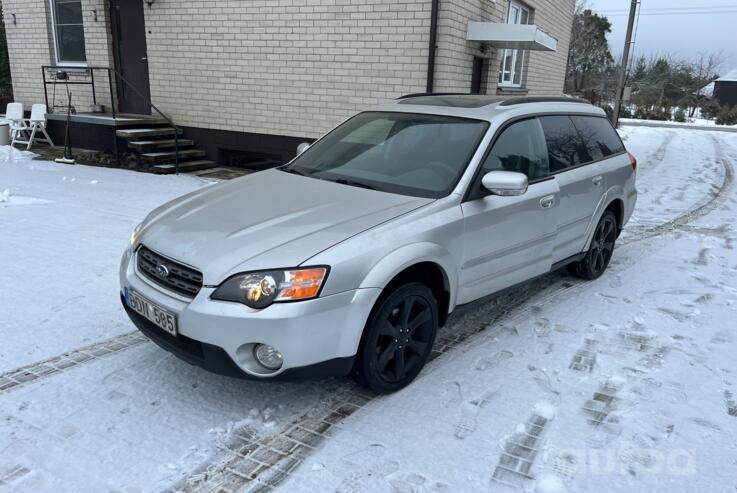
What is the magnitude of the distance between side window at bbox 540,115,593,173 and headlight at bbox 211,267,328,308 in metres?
2.40

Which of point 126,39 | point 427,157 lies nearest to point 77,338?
point 427,157

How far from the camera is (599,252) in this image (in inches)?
209

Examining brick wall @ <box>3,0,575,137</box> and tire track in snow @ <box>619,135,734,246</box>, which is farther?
brick wall @ <box>3,0,575,137</box>

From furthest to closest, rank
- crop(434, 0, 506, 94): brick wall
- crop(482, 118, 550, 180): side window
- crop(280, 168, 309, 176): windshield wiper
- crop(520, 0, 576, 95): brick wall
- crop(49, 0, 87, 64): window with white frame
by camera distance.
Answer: crop(520, 0, 576, 95): brick wall < crop(49, 0, 87, 64): window with white frame < crop(434, 0, 506, 94): brick wall < crop(280, 168, 309, 176): windshield wiper < crop(482, 118, 550, 180): side window

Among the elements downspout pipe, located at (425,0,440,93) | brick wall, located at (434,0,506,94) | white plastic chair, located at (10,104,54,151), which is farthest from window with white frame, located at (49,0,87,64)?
brick wall, located at (434,0,506,94)

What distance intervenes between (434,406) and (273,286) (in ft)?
3.80

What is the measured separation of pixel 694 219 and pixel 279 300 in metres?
7.19

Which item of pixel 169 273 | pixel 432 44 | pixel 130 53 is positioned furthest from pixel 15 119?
pixel 169 273

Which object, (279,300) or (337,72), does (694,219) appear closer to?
(337,72)

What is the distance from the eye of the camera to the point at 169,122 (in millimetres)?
10703

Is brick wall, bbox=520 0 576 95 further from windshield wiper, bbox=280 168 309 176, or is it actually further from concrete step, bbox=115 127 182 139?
windshield wiper, bbox=280 168 309 176

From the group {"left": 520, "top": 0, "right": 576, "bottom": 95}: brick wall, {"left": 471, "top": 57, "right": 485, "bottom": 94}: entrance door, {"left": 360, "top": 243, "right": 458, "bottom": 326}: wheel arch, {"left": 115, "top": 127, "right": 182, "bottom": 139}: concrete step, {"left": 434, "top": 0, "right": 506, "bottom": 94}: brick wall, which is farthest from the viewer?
{"left": 520, "top": 0, "right": 576, "bottom": 95}: brick wall

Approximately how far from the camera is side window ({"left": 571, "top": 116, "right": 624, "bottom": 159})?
Answer: 4.96 m

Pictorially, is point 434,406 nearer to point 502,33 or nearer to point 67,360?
point 67,360
